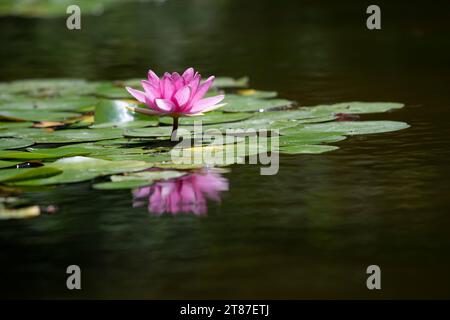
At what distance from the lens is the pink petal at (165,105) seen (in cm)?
231

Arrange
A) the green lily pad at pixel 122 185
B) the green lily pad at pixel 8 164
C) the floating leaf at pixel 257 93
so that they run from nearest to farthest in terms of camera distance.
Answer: the green lily pad at pixel 122 185, the green lily pad at pixel 8 164, the floating leaf at pixel 257 93

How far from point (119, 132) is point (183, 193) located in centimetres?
70

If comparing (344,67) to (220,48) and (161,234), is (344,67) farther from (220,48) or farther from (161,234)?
(161,234)

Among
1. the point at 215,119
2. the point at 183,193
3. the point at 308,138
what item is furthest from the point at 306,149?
the point at 215,119

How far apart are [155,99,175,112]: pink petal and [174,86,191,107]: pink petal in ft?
0.06

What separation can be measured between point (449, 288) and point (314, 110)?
1521 millimetres

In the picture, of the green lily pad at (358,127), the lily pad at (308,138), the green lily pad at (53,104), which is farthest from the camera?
the green lily pad at (53,104)

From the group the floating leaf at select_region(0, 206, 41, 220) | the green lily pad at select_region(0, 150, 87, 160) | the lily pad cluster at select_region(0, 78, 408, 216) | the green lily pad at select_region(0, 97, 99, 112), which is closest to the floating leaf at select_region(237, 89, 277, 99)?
the lily pad cluster at select_region(0, 78, 408, 216)

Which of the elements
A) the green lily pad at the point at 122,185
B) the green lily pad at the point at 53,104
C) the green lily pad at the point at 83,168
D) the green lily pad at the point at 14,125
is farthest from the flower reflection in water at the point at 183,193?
the green lily pad at the point at 53,104

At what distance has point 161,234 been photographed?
5.55 feet

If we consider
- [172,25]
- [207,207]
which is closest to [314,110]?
[207,207]

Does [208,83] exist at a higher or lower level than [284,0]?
lower

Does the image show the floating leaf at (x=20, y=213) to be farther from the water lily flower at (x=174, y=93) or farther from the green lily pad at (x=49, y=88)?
the green lily pad at (x=49, y=88)
